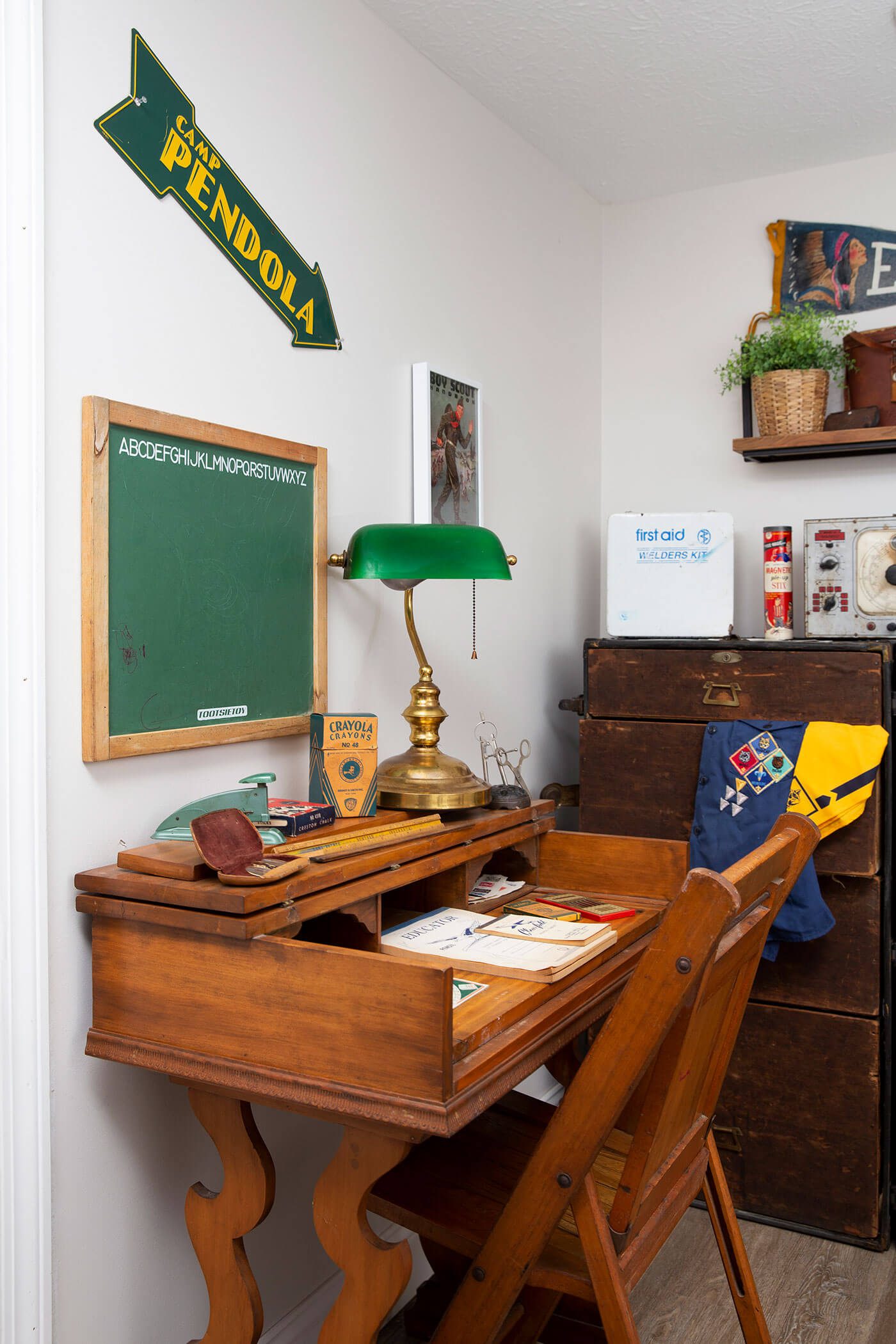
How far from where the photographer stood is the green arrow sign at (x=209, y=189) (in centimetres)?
163

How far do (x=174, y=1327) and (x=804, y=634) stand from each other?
210 centimetres

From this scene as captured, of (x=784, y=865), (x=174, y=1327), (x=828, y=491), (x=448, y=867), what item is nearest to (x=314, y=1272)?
(x=174, y=1327)

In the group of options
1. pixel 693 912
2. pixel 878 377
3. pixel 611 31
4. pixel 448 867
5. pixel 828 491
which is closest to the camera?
pixel 693 912

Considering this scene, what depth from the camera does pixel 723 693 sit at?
2.66 metres

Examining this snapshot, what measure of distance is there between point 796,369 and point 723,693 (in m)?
0.92

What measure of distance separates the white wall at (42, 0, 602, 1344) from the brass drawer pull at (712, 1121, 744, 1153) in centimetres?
98

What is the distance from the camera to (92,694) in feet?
5.14

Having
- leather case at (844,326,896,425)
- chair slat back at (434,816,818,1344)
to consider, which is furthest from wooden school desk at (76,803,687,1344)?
leather case at (844,326,896,425)

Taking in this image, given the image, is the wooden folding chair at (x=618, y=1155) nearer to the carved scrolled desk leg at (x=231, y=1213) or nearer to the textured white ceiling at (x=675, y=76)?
the carved scrolled desk leg at (x=231, y=1213)

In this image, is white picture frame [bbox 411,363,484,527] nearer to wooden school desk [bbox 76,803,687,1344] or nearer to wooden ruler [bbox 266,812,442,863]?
wooden ruler [bbox 266,812,442,863]

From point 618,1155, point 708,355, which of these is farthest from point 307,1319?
point 708,355

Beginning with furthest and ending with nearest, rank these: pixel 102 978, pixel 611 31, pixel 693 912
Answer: pixel 611 31, pixel 102 978, pixel 693 912

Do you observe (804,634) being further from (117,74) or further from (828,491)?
(117,74)

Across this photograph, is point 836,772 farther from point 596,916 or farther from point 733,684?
point 596,916
